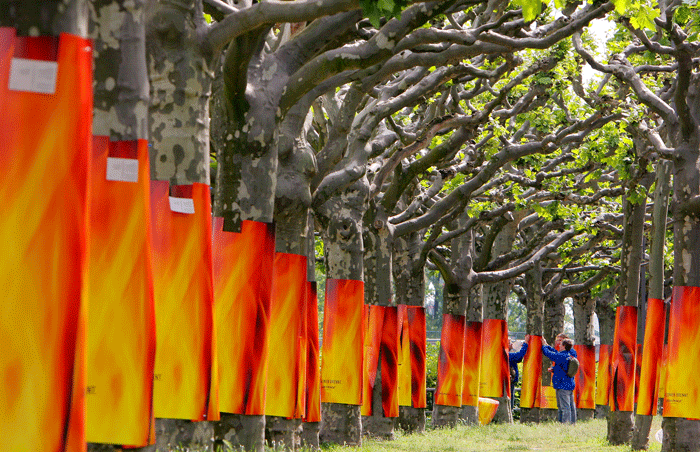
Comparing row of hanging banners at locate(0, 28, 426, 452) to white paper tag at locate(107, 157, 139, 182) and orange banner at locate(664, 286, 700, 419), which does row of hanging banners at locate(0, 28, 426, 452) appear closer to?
white paper tag at locate(107, 157, 139, 182)

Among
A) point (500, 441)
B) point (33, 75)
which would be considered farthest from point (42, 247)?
point (500, 441)

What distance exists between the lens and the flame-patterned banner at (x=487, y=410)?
79.1 feet

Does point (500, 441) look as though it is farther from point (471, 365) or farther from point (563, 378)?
point (471, 365)

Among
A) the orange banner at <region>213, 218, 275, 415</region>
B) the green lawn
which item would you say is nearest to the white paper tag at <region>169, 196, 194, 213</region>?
the orange banner at <region>213, 218, 275, 415</region>

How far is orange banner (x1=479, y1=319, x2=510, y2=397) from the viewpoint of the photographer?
79.8ft

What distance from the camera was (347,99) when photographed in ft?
38.8

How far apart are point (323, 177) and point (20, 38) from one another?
8169 millimetres

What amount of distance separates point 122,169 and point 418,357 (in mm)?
14343

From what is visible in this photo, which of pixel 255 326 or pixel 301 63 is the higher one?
pixel 301 63

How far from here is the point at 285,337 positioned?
1020cm

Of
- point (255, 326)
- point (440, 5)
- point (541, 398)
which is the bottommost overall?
point (541, 398)

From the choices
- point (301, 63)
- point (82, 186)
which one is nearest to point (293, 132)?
point (301, 63)

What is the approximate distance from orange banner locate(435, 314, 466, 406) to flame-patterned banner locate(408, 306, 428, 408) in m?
2.08

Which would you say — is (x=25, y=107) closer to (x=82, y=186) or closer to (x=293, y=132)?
(x=82, y=186)
